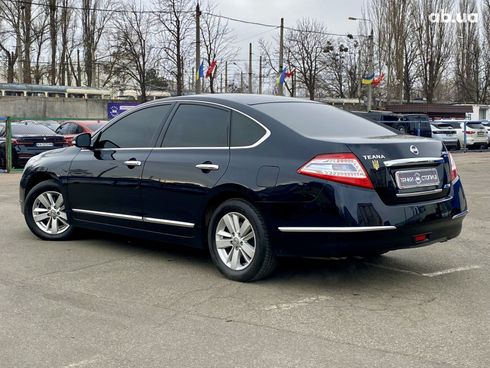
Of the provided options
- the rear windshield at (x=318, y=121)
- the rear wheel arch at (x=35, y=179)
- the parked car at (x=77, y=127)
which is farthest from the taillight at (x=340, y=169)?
the parked car at (x=77, y=127)

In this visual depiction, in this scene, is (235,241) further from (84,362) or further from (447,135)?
(447,135)

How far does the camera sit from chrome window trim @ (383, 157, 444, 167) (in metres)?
4.58

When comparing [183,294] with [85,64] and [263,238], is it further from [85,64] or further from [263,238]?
[85,64]

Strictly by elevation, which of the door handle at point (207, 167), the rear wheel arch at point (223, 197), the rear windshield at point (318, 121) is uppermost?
the rear windshield at point (318, 121)

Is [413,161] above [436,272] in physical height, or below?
above

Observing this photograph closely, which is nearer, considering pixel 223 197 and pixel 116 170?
pixel 223 197

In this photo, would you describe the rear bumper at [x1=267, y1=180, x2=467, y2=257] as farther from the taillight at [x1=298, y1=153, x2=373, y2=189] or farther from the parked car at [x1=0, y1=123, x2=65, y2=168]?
the parked car at [x1=0, y1=123, x2=65, y2=168]

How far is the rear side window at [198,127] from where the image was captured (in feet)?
17.3

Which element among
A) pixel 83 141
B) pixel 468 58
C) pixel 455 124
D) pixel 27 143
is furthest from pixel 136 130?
pixel 468 58

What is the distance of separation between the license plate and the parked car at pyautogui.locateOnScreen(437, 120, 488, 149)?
77.2 ft

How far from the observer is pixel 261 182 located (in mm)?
4742

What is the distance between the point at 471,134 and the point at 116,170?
24.1m

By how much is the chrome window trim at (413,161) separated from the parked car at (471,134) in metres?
23.4

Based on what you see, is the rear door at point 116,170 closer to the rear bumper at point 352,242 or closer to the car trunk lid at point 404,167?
the rear bumper at point 352,242
